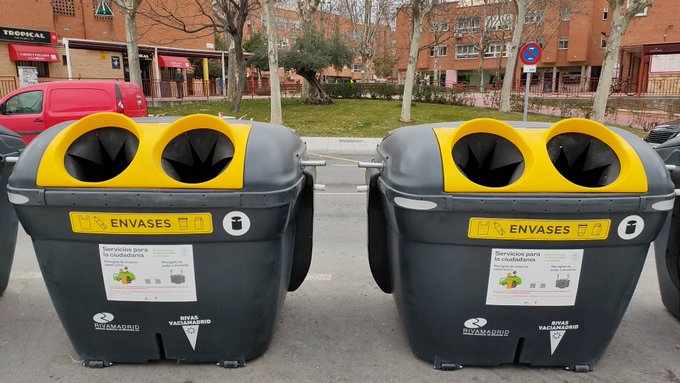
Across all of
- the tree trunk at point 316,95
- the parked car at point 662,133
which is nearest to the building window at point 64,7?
the tree trunk at point 316,95

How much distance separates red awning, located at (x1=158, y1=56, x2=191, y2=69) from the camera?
31891 millimetres

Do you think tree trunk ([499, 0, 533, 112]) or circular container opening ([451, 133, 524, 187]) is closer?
circular container opening ([451, 133, 524, 187])

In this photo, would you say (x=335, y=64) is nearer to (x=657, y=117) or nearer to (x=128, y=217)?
(x=657, y=117)

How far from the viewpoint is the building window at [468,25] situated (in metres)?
46.4

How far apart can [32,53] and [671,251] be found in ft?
98.3

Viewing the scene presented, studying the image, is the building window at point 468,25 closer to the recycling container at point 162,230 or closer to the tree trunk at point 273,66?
the tree trunk at point 273,66

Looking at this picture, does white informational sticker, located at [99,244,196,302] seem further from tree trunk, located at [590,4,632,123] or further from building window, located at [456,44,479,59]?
building window, located at [456,44,479,59]

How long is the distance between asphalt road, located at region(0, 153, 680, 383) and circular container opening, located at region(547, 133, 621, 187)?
3.62ft

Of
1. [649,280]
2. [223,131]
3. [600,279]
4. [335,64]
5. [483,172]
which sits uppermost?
[335,64]

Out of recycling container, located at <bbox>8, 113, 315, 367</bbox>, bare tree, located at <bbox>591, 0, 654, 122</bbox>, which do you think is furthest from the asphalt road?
bare tree, located at <bbox>591, 0, 654, 122</bbox>

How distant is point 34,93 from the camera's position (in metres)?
11.0

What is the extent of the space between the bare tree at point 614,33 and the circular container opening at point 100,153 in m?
17.5

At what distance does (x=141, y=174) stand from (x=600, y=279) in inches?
93.7

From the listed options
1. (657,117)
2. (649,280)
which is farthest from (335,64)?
(649,280)
